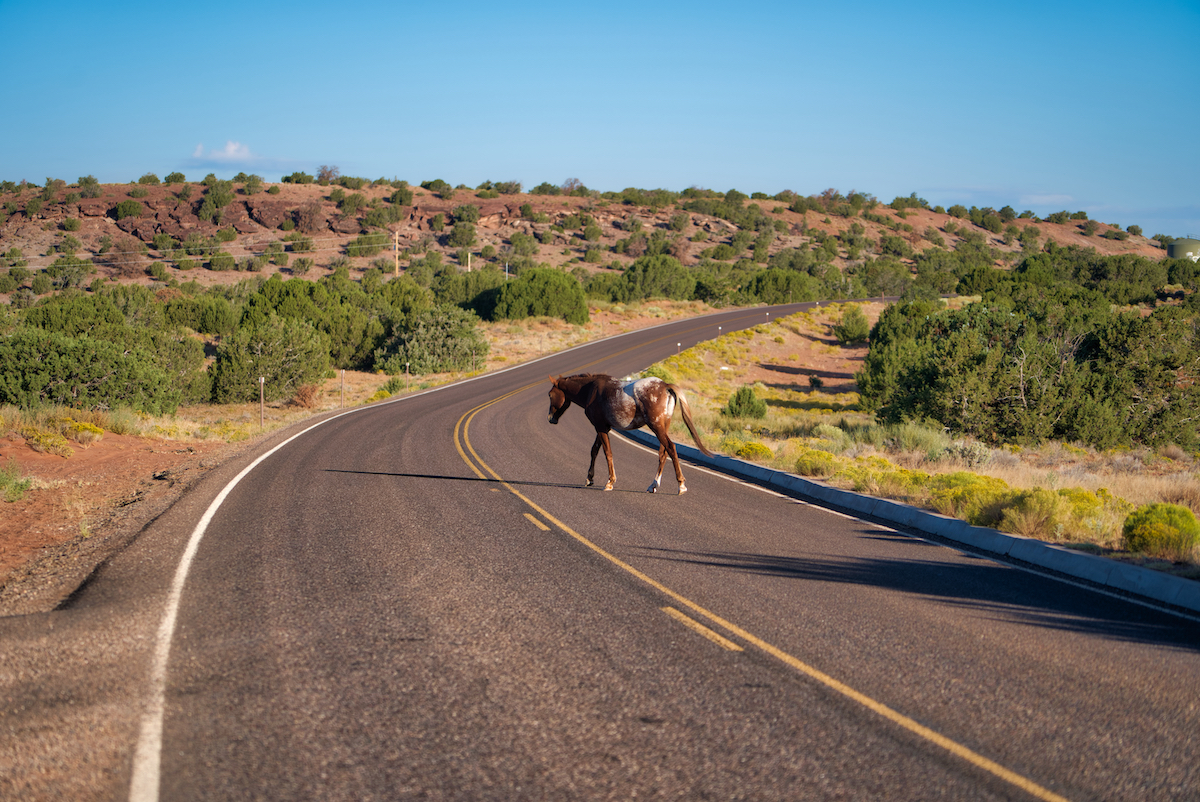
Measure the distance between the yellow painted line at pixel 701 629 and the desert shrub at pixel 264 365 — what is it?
34.4 meters

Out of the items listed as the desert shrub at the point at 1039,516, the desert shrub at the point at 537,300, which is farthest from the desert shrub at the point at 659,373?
the desert shrub at the point at 1039,516

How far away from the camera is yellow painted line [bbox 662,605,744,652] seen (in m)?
5.97

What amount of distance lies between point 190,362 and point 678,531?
34.3m

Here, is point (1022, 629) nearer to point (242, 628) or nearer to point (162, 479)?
point (242, 628)

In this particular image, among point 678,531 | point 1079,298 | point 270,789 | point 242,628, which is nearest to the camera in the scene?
point 270,789

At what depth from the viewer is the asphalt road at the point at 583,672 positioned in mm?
4066

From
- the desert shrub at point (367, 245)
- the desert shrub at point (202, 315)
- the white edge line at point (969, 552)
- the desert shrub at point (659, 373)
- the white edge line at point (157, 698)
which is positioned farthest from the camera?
the desert shrub at point (367, 245)

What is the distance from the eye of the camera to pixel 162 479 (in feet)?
46.7

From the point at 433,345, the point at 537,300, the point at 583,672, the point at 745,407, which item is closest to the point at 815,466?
the point at 583,672

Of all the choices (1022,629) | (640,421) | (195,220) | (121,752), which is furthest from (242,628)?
(195,220)

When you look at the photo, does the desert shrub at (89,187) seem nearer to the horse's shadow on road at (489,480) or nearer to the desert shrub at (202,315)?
the desert shrub at (202,315)

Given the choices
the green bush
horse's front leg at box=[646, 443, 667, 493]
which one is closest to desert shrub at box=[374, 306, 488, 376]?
horse's front leg at box=[646, 443, 667, 493]

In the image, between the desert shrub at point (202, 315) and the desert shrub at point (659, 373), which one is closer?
the desert shrub at point (659, 373)

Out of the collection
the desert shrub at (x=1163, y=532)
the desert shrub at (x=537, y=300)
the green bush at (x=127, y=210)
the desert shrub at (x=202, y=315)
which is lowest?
the desert shrub at (x=1163, y=532)
